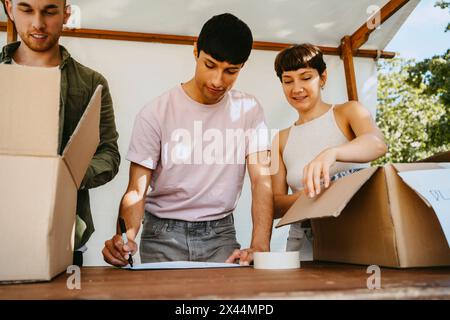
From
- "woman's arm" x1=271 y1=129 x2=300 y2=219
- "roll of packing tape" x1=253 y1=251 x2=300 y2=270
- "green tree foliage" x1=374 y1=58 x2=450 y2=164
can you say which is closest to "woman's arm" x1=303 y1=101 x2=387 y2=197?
"roll of packing tape" x1=253 y1=251 x2=300 y2=270

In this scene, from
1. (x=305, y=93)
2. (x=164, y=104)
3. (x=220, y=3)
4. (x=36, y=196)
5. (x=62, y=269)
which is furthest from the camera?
(x=220, y=3)

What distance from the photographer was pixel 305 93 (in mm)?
1587

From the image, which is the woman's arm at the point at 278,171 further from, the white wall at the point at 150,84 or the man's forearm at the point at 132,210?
the white wall at the point at 150,84

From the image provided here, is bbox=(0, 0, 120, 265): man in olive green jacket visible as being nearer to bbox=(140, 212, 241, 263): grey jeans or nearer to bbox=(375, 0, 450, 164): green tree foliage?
bbox=(140, 212, 241, 263): grey jeans

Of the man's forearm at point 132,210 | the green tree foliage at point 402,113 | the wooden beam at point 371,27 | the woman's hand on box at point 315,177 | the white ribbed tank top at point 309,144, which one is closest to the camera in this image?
the woman's hand on box at point 315,177

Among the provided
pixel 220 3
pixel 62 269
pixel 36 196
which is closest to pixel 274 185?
pixel 62 269

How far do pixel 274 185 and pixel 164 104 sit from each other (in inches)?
19.1

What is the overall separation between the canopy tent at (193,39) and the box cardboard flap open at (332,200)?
2.12 m

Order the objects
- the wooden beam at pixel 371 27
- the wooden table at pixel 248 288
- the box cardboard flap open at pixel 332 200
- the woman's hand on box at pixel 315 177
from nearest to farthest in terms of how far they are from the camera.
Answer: the wooden table at pixel 248 288
the box cardboard flap open at pixel 332 200
the woman's hand on box at pixel 315 177
the wooden beam at pixel 371 27

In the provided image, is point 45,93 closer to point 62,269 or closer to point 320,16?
point 62,269

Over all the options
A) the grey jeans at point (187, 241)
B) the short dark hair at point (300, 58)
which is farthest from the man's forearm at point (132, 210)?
the short dark hair at point (300, 58)

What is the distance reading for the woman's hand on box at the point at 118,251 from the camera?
3.14 ft

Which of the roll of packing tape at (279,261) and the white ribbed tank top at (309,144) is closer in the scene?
the roll of packing tape at (279,261)

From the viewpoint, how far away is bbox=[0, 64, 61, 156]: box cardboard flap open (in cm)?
65
